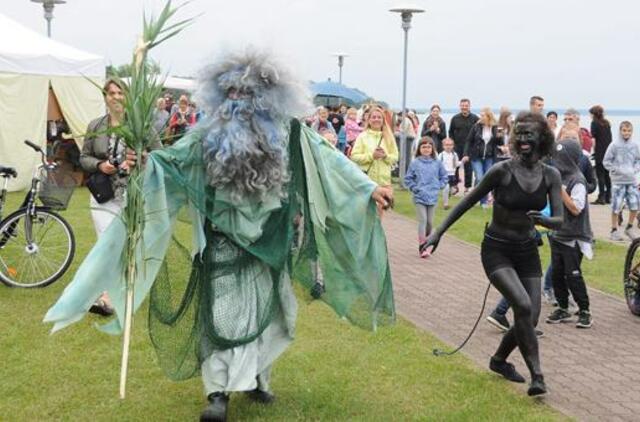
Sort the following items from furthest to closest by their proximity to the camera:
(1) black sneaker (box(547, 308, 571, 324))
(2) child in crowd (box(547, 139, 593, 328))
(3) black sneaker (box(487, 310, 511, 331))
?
1. (1) black sneaker (box(547, 308, 571, 324))
2. (2) child in crowd (box(547, 139, 593, 328))
3. (3) black sneaker (box(487, 310, 511, 331))

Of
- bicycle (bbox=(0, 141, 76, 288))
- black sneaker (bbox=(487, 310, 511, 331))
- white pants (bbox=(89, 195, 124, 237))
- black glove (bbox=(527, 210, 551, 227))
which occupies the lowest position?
black sneaker (bbox=(487, 310, 511, 331))

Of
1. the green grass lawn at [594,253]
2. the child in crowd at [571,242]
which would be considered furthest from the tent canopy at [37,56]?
the child in crowd at [571,242]

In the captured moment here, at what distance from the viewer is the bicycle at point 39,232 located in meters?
8.72

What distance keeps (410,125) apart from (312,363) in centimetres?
1634

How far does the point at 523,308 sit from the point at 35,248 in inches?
194

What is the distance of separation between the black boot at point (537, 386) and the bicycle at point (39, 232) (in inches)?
191

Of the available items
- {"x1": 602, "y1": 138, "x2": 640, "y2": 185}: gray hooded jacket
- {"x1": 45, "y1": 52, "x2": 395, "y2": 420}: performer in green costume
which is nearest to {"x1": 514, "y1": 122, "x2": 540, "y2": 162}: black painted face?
{"x1": 45, "y1": 52, "x2": 395, "y2": 420}: performer in green costume

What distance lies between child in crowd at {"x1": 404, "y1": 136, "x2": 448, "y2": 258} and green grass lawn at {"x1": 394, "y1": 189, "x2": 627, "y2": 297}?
1294 mm

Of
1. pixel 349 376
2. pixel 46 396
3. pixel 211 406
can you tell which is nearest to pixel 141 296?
pixel 211 406

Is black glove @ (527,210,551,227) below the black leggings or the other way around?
the other way around

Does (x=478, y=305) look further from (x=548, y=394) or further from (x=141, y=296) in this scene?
(x=141, y=296)

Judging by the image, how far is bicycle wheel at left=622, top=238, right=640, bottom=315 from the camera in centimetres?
842

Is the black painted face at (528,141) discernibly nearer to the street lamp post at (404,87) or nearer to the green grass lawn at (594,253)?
the green grass lawn at (594,253)

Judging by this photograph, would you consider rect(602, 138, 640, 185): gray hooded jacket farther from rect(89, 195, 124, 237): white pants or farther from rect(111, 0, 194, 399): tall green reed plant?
rect(111, 0, 194, 399): tall green reed plant
